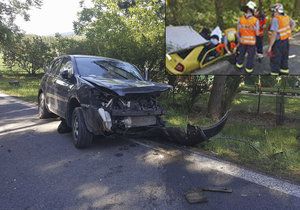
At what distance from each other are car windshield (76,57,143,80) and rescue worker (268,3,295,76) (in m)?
2.94

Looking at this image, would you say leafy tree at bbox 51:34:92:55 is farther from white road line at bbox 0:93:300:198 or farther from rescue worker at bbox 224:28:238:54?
white road line at bbox 0:93:300:198

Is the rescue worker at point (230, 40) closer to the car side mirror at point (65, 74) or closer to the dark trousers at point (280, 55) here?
the dark trousers at point (280, 55)

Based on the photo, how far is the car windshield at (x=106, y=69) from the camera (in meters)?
8.17

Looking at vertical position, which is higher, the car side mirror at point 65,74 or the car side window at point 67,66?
the car side window at point 67,66

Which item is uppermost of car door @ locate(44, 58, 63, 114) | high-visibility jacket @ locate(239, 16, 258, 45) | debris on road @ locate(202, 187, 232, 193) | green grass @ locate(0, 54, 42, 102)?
high-visibility jacket @ locate(239, 16, 258, 45)

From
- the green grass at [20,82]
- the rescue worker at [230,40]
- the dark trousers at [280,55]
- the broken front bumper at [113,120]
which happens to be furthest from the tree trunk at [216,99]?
the green grass at [20,82]

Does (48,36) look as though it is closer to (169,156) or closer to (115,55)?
(115,55)

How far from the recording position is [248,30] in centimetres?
896

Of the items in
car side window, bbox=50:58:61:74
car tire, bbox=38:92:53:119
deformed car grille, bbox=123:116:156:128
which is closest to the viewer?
deformed car grille, bbox=123:116:156:128

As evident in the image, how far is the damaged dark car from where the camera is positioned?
22.9ft

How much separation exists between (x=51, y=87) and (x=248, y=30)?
4661 millimetres

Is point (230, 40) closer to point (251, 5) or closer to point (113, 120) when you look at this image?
point (251, 5)

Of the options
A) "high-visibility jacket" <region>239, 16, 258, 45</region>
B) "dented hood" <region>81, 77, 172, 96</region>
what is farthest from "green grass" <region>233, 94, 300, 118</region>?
"dented hood" <region>81, 77, 172, 96</region>

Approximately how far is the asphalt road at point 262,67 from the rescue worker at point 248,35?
0.18 meters
